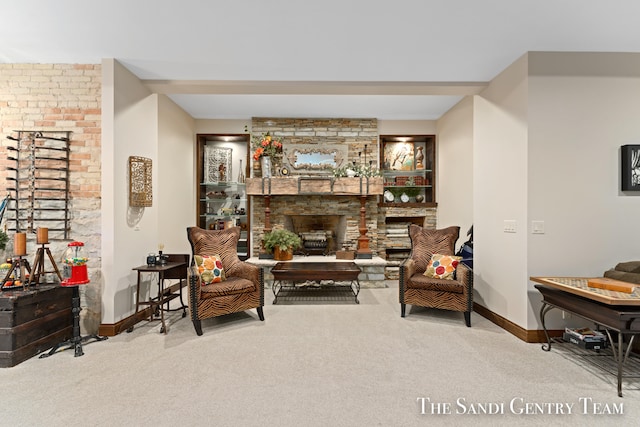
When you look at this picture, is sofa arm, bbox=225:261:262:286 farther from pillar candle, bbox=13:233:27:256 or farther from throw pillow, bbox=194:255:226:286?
pillar candle, bbox=13:233:27:256

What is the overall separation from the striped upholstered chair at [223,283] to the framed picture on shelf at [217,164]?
2460 mm

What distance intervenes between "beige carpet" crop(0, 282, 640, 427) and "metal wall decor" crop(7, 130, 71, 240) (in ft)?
4.68

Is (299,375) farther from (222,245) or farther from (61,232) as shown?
(61,232)

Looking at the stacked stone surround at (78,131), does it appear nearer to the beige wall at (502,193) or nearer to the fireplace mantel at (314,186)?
the fireplace mantel at (314,186)

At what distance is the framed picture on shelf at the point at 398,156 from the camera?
670 cm

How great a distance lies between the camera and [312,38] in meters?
3.14

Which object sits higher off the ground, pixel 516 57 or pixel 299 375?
pixel 516 57

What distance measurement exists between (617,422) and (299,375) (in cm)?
208

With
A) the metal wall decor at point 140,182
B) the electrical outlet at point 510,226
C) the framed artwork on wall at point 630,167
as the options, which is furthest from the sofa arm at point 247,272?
the framed artwork on wall at point 630,167

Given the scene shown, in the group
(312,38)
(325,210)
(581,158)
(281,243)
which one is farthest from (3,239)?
(581,158)

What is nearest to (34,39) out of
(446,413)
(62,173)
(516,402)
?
(62,173)

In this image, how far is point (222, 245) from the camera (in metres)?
4.32

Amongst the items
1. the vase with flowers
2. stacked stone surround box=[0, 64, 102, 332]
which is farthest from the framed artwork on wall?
stacked stone surround box=[0, 64, 102, 332]

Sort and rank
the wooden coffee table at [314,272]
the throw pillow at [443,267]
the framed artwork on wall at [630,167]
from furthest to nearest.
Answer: the wooden coffee table at [314,272] < the throw pillow at [443,267] < the framed artwork on wall at [630,167]
